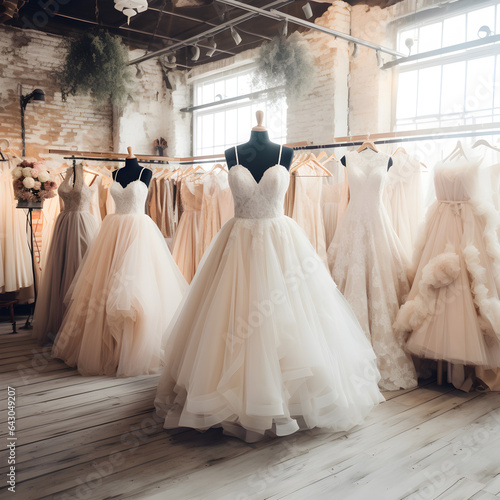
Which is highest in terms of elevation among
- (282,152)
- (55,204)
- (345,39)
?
(345,39)

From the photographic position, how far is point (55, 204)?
219 inches

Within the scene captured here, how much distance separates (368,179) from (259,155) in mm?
1079

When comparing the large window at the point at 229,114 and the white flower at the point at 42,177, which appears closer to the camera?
the white flower at the point at 42,177

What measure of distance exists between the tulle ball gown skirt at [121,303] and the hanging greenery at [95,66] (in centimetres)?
365

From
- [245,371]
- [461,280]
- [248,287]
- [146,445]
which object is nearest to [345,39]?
[461,280]

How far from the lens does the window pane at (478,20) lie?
4781mm

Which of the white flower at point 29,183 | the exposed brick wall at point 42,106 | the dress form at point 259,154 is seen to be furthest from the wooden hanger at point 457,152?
the exposed brick wall at point 42,106

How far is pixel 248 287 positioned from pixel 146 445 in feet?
3.17

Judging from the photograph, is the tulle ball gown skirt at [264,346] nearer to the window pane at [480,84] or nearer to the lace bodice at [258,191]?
the lace bodice at [258,191]

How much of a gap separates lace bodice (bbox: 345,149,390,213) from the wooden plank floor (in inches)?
53.8

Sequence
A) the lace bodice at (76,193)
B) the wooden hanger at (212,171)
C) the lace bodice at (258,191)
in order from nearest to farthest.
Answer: the lace bodice at (258,191) → the lace bodice at (76,193) → the wooden hanger at (212,171)

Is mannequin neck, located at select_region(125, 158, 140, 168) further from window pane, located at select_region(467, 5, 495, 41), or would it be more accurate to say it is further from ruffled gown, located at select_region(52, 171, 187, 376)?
window pane, located at select_region(467, 5, 495, 41)

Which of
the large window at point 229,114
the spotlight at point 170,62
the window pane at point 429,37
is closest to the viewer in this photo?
the window pane at point 429,37

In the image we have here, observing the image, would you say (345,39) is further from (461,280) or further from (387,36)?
(461,280)
